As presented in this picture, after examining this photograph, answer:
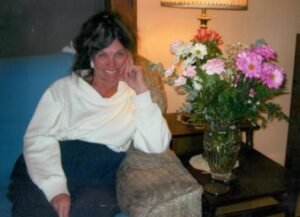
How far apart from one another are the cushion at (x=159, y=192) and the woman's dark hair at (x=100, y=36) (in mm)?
442

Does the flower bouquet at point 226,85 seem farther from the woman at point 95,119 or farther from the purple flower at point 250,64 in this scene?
the woman at point 95,119

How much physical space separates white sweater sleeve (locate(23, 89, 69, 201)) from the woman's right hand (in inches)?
0.7

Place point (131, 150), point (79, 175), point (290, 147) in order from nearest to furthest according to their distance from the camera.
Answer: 1. point (79, 175)
2. point (131, 150)
3. point (290, 147)

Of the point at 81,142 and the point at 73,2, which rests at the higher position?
the point at 73,2

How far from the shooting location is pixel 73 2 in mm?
1545

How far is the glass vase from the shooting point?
122cm

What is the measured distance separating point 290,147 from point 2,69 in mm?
1752

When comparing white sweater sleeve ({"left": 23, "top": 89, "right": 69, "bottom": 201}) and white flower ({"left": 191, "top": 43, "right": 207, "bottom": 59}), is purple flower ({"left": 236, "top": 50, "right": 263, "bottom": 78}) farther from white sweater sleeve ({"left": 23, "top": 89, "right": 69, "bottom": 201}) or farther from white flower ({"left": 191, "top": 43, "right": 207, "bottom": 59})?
white sweater sleeve ({"left": 23, "top": 89, "right": 69, "bottom": 201})

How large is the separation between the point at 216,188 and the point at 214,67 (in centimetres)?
47

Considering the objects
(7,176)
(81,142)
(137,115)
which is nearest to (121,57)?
(137,115)

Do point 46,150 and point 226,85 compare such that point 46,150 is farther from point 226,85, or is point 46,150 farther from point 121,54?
point 226,85

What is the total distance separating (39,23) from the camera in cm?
150

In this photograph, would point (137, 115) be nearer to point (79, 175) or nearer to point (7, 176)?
point (79, 175)

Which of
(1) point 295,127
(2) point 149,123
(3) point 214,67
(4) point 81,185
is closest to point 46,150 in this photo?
(4) point 81,185
